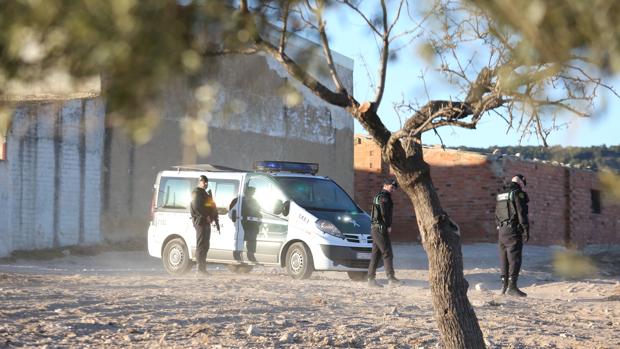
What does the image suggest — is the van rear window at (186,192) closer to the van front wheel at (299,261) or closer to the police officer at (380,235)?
the van front wheel at (299,261)

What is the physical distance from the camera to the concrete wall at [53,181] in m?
19.5

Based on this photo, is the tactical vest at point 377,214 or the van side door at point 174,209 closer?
the tactical vest at point 377,214

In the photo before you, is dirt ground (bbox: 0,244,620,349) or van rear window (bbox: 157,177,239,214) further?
van rear window (bbox: 157,177,239,214)

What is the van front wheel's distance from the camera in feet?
50.6

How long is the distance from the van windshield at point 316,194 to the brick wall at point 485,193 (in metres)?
12.7

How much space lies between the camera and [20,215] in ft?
64.6

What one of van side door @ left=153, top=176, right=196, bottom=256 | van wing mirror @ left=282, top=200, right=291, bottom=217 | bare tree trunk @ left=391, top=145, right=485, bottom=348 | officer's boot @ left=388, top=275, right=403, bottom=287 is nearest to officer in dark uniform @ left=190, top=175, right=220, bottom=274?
van side door @ left=153, top=176, right=196, bottom=256

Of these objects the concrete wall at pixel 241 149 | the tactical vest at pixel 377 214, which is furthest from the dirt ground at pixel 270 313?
the concrete wall at pixel 241 149

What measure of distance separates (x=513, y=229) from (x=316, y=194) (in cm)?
377

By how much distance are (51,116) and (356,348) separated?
42.6 ft

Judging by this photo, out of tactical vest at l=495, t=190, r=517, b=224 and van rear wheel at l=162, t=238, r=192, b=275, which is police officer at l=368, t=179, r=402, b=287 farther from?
van rear wheel at l=162, t=238, r=192, b=275

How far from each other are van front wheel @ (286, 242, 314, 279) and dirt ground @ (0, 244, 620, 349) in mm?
236

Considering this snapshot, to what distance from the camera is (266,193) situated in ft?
52.7

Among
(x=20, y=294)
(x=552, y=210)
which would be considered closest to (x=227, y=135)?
(x=552, y=210)
